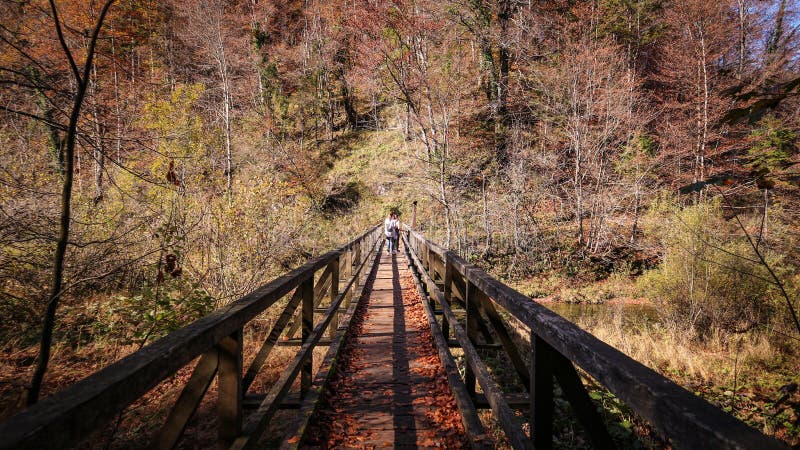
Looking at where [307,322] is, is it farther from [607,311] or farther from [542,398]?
[607,311]

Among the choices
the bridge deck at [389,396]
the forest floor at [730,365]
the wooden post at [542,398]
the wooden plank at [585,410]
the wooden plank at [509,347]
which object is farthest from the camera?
the forest floor at [730,365]

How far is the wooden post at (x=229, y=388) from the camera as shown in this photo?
2047 millimetres

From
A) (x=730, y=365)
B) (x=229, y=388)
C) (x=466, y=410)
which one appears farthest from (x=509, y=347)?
(x=730, y=365)

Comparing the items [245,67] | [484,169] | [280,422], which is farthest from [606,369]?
[245,67]

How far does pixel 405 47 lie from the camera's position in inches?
713

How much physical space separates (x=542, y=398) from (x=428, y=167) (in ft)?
66.7

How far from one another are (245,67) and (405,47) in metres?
16.0

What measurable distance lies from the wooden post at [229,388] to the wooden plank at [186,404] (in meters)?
0.17

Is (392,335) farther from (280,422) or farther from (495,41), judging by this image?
(495,41)

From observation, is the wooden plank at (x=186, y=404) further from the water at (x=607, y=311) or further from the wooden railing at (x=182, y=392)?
the water at (x=607, y=311)

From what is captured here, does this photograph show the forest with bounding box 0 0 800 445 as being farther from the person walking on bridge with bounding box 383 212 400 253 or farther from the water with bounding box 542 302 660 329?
the person walking on bridge with bounding box 383 212 400 253

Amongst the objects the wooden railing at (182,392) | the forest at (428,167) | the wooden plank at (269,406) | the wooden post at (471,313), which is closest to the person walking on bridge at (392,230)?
the forest at (428,167)

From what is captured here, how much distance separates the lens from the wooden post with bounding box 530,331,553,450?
1.84 meters

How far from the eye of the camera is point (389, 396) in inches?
157
